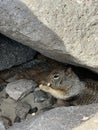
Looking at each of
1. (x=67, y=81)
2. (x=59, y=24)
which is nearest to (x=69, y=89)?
(x=67, y=81)

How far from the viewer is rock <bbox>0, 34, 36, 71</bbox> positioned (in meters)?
2.72

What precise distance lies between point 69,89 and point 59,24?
48 centimetres

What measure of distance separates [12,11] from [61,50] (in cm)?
36

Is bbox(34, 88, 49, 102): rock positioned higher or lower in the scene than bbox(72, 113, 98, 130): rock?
lower

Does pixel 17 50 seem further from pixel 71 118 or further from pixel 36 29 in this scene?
pixel 71 118

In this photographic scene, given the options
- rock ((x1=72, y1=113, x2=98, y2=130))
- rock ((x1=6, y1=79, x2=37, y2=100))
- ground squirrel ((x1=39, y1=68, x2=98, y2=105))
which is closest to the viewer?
rock ((x1=72, y1=113, x2=98, y2=130))

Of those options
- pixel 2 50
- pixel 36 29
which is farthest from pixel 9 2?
pixel 2 50

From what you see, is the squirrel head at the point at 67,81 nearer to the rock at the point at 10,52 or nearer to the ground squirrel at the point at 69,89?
the ground squirrel at the point at 69,89

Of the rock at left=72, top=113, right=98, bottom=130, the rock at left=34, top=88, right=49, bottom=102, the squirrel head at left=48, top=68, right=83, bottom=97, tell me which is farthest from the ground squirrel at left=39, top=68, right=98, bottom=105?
the rock at left=72, top=113, right=98, bottom=130

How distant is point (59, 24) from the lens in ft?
6.96

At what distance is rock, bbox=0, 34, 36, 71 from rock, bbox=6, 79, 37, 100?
160 mm

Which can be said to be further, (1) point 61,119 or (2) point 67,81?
(2) point 67,81

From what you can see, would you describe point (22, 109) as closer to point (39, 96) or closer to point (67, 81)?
point (39, 96)

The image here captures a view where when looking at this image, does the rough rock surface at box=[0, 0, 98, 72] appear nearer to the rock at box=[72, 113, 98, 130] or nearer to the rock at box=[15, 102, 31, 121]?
the rock at box=[72, 113, 98, 130]
